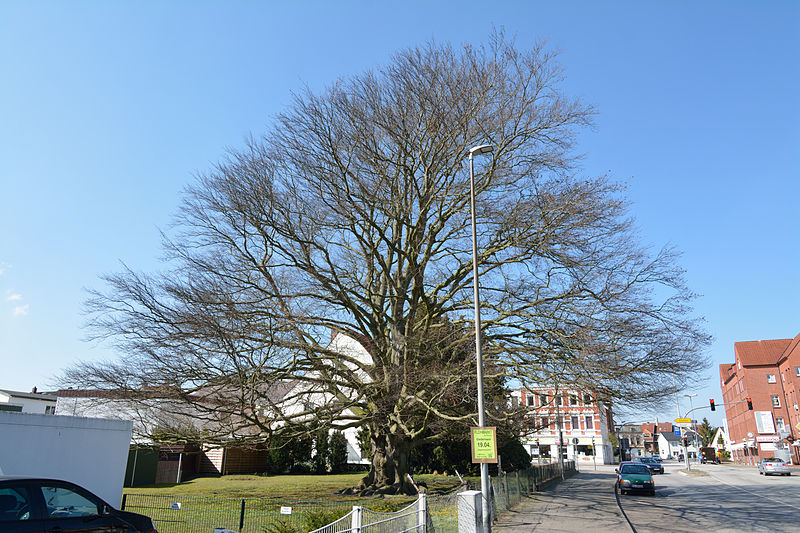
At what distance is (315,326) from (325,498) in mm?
6820

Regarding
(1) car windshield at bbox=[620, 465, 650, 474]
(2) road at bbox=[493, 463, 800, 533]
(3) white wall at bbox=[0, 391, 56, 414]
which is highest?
(3) white wall at bbox=[0, 391, 56, 414]

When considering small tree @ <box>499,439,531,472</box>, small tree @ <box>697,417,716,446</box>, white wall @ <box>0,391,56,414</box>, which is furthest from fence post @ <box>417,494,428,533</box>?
small tree @ <box>697,417,716,446</box>

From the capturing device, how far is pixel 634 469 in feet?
90.2

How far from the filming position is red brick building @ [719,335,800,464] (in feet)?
206

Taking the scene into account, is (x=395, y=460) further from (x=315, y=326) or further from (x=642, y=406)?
(x=642, y=406)

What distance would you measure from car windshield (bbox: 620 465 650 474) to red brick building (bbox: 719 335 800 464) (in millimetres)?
47572

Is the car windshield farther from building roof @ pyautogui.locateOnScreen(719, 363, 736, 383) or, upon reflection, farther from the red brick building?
building roof @ pyautogui.locateOnScreen(719, 363, 736, 383)

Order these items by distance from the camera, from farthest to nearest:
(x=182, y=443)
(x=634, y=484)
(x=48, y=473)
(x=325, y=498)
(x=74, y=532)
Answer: (x=634, y=484) → (x=325, y=498) → (x=182, y=443) → (x=48, y=473) → (x=74, y=532)

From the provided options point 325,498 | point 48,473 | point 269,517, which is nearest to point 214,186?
point 48,473

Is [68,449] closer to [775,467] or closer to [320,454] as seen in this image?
[320,454]

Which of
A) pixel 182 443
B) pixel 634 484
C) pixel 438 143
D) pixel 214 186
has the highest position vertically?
pixel 438 143

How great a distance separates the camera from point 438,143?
1964 cm

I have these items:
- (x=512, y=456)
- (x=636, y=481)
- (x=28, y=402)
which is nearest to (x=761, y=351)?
(x=512, y=456)

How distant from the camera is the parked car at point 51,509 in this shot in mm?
7031
